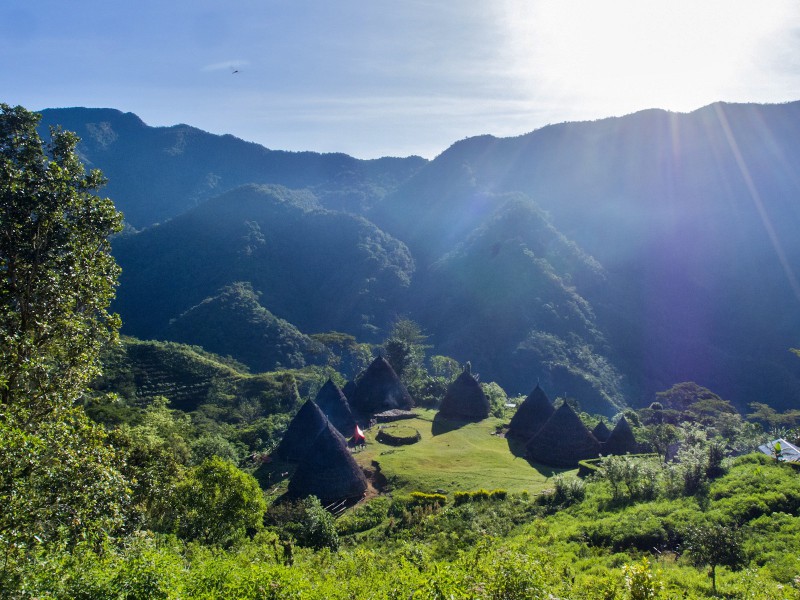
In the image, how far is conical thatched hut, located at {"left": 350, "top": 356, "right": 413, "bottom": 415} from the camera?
136ft

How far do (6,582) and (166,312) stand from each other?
342 ft

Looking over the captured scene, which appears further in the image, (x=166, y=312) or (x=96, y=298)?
(x=166, y=312)

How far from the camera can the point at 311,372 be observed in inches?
2660

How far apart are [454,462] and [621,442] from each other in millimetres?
12149

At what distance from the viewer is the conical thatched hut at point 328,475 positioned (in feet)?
81.6

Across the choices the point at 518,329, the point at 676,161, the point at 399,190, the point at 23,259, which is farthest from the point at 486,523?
the point at 399,190

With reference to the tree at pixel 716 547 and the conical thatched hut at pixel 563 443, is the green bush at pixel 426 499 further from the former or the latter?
the tree at pixel 716 547

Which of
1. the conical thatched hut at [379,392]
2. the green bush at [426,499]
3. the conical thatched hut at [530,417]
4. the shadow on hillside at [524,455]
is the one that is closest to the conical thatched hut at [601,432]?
the conical thatched hut at [530,417]

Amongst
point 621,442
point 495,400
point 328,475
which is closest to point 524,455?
point 621,442

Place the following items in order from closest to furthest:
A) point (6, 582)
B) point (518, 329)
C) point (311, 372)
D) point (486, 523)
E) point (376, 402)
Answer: point (6, 582), point (486, 523), point (376, 402), point (311, 372), point (518, 329)

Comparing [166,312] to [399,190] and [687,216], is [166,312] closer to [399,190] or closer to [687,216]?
[399,190]

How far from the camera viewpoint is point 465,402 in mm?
40188

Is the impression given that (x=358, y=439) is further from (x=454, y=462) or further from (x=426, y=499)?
(x=426, y=499)

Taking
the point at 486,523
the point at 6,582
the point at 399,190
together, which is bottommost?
the point at 486,523
